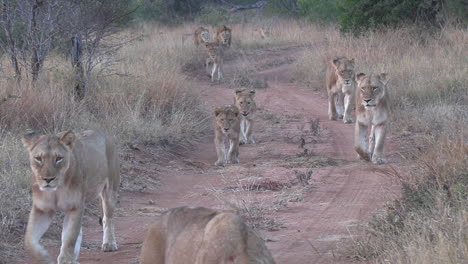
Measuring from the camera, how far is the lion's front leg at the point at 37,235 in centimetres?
636

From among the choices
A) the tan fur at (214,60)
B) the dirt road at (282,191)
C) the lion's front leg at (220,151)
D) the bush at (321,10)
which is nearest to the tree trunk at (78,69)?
the dirt road at (282,191)

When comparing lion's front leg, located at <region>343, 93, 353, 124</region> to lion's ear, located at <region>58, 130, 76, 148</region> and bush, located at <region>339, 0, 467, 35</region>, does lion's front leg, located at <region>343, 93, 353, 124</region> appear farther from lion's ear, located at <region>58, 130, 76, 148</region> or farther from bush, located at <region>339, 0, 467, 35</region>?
lion's ear, located at <region>58, 130, 76, 148</region>

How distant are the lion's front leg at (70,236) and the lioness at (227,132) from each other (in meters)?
5.96

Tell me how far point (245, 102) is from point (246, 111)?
0.93 feet

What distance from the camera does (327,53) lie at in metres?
21.9

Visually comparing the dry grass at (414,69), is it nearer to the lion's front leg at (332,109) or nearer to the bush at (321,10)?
the lion's front leg at (332,109)

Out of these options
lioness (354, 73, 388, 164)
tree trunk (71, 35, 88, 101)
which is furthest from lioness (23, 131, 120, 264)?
tree trunk (71, 35, 88, 101)

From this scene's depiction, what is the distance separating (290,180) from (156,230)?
5.74m

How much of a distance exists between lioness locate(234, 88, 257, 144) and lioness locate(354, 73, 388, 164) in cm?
240

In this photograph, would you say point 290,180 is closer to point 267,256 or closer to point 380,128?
point 380,128

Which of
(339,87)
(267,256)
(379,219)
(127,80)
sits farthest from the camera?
(339,87)

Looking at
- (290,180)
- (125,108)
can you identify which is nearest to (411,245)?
(290,180)

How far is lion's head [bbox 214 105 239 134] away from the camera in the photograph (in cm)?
1250

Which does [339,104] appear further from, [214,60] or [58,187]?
[58,187]
